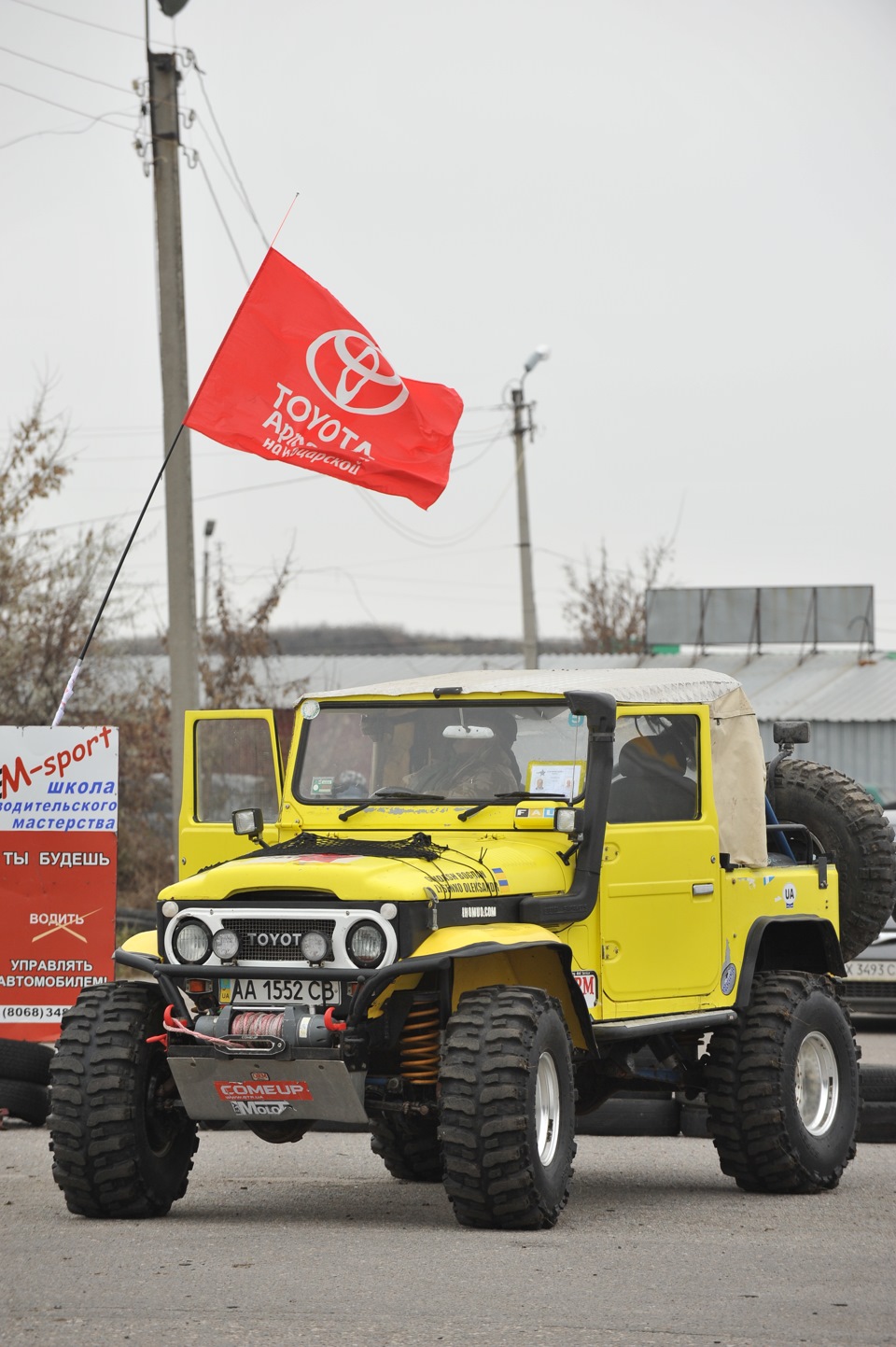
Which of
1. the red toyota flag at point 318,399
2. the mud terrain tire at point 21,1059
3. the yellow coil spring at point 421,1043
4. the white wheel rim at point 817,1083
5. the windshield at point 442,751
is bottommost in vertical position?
the mud terrain tire at point 21,1059

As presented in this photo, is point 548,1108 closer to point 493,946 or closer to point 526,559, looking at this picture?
point 493,946

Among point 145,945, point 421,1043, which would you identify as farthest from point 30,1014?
point 421,1043

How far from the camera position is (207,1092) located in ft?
25.2

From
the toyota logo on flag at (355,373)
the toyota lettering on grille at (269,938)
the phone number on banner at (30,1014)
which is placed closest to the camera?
the toyota lettering on grille at (269,938)

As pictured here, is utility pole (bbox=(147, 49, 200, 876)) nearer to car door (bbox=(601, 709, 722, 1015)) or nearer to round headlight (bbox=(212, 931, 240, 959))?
car door (bbox=(601, 709, 722, 1015))

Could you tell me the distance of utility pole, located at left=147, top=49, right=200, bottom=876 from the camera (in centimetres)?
1659

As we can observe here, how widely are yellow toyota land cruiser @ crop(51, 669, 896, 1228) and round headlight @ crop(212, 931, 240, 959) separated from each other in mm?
14

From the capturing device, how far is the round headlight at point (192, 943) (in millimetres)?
7801

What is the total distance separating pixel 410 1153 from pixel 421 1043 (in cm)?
195

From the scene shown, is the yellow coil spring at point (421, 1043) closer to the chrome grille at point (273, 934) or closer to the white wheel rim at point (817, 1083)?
the chrome grille at point (273, 934)

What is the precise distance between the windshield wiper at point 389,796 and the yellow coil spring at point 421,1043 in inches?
45.5

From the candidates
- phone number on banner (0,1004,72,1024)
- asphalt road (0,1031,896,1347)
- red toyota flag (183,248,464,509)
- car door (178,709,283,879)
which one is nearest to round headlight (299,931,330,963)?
asphalt road (0,1031,896,1347)

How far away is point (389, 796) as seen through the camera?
8.84m

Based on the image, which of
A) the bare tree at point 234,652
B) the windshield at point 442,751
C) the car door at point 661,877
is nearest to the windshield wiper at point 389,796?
the windshield at point 442,751
